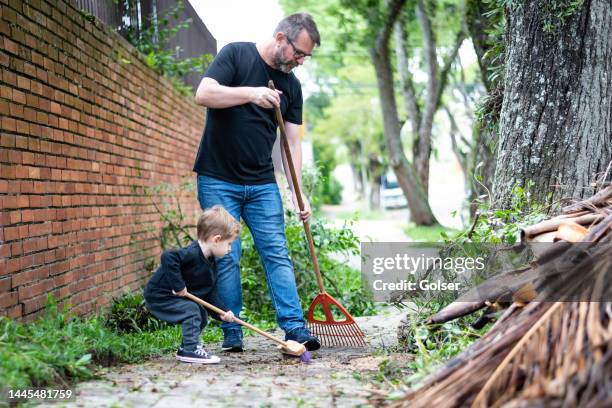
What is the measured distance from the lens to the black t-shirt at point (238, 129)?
188 inches

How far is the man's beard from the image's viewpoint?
4.78 meters

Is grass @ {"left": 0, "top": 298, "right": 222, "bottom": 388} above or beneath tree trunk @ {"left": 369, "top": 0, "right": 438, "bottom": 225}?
beneath

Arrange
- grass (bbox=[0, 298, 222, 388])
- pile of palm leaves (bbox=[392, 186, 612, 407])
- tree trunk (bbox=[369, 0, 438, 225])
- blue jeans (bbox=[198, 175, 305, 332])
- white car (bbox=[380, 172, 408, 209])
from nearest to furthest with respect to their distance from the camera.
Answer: pile of palm leaves (bbox=[392, 186, 612, 407]) → grass (bbox=[0, 298, 222, 388]) → blue jeans (bbox=[198, 175, 305, 332]) → tree trunk (bbox=[369, 0, 438, 225]) → white car (bbox=[380, 172, 408, 209])

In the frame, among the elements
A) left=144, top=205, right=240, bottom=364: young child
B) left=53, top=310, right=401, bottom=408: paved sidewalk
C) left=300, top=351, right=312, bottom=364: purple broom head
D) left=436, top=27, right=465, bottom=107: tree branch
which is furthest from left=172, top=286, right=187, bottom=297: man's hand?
left=436, top=27, right=465, bottom=107: tree branch

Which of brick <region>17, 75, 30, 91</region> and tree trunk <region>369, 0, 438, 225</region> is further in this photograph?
tree trunk <region>369, 0, 438, 225</region>

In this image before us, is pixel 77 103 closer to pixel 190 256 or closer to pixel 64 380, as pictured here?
pixel 190 256

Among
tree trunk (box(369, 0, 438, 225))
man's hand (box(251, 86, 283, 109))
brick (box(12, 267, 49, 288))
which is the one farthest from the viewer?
tree trunk (box(369, 0, 438, 225))

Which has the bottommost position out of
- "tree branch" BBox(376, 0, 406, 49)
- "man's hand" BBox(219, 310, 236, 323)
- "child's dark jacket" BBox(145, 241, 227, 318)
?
"man's hand" BBox(219, 310, 236, 323)

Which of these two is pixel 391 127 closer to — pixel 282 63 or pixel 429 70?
pixel 429 70

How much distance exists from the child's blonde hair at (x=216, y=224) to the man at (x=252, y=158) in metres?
0.31

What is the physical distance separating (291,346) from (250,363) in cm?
26

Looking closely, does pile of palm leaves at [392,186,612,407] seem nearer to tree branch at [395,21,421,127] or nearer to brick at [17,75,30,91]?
brick at [17,75,30,91]

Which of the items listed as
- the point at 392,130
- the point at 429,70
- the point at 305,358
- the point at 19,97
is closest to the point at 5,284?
the point at 19,97

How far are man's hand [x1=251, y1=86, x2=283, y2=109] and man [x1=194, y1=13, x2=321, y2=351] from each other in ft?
0.15
